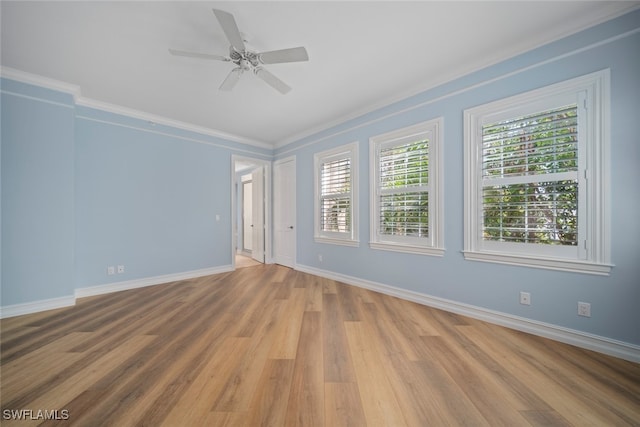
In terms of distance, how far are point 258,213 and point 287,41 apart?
389cm

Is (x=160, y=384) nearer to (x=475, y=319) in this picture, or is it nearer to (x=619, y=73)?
(x=475, y=319)

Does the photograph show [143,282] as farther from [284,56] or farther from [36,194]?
[284,56]

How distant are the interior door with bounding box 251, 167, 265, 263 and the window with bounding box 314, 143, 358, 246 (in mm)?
1616

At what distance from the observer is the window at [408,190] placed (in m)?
2.84

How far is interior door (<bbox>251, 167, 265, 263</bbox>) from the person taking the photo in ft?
17.9

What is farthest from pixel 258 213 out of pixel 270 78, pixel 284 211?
pixel 270 78

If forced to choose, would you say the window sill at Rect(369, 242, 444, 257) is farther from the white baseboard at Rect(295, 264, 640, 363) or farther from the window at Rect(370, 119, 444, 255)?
the white baseboard at Rect(295, 264, 640, 363)

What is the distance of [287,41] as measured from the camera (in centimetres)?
220

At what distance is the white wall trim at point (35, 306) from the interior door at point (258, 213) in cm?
312

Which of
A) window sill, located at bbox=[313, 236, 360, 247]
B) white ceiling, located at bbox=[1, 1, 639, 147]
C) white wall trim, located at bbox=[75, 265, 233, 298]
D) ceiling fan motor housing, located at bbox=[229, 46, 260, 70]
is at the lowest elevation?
white wall trim, located at bbox=[75, 265, 233, 298]

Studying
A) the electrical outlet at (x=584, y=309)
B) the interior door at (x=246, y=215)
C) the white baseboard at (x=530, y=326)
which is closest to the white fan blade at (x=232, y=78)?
the white baseboard at (x=530, y=326)

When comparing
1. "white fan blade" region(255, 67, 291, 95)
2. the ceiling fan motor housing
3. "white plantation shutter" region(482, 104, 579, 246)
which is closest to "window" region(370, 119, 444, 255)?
"white plantation shutter" region(482, 104, 579, 246)

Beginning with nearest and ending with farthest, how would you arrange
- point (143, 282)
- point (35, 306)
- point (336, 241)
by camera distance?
point (35, 306) → point (143, 282) → point (336, 241)

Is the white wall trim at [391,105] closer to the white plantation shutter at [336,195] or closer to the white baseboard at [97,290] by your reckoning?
the white plantation shutter at [336,195]
